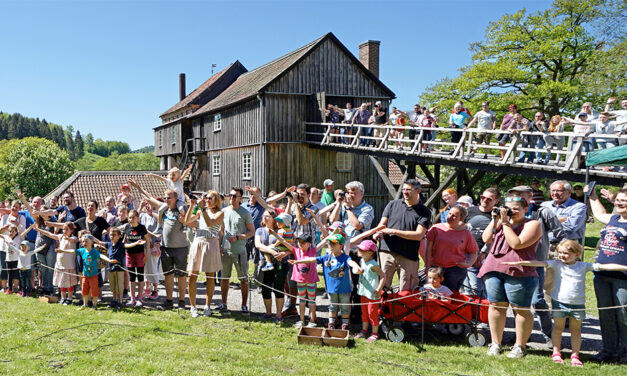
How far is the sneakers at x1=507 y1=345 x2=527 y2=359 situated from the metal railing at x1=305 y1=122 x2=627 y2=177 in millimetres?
6448

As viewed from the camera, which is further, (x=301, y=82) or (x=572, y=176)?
(x=301, y=82)

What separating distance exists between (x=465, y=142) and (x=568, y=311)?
943 cm

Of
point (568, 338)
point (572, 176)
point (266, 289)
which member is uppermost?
point (572, 176)

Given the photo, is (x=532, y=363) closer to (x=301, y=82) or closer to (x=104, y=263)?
(x=104, y=263)

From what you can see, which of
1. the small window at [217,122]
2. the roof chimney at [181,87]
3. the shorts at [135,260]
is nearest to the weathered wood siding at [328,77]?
the small window at [217,122]

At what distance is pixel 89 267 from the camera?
766 cm

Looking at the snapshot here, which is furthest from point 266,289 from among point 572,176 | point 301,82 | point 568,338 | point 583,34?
point 583,34

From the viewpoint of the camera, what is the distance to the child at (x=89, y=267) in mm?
7604

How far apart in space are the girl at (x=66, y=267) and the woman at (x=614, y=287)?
8274mm

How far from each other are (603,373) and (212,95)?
32913mm

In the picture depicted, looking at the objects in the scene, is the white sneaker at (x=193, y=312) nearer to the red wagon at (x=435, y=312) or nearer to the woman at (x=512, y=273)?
the red wagon at (x=435, y=312)

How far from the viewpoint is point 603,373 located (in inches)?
190

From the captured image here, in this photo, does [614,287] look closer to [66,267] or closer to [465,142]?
[66,267]

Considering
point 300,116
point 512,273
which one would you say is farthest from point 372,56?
point 512,273
